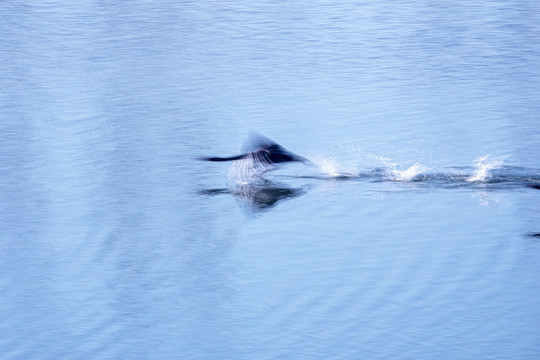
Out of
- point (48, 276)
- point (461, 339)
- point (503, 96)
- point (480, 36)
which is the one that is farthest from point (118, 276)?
point (480, 36)

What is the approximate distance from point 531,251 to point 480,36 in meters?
2.90

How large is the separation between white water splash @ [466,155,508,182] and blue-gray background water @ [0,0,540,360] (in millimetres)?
17

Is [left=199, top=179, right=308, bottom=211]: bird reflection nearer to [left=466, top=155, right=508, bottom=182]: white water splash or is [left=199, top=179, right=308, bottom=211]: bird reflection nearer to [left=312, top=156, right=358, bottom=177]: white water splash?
[left=312, top=156, right=358, bottom=177]: white water splash

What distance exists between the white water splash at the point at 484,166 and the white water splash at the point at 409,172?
0.21 meters

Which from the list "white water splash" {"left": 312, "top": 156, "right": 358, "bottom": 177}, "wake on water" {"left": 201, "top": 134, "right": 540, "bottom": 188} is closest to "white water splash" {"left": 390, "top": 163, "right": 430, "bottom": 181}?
"wake on water" {"left": 201, "top": 134, "right": 540, "bottom": 188}

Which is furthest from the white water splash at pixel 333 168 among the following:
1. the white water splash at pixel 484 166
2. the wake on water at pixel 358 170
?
the white water splash at pixel 484 166

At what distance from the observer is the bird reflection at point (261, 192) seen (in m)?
4.40

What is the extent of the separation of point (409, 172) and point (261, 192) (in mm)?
659

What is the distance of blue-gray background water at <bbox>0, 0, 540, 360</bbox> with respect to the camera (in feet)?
11.3

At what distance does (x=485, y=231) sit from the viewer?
4.07 m

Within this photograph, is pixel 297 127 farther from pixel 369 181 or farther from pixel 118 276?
pixel 118 276

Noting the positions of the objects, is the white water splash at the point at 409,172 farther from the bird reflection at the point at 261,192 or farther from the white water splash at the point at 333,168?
the bird reflection at the point at 261,192

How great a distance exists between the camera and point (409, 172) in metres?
4.62

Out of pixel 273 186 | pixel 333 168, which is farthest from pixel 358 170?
pixel 273 186
